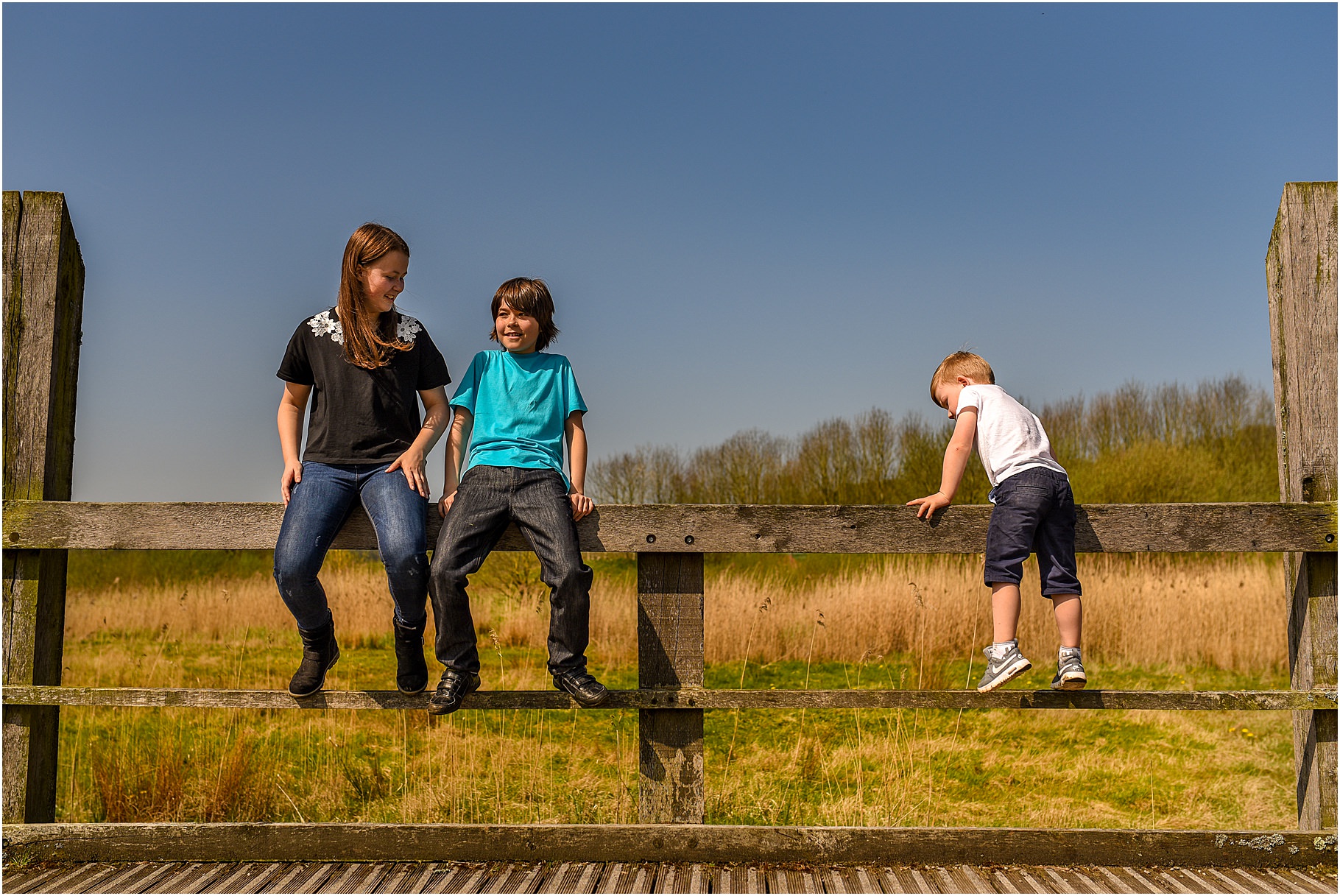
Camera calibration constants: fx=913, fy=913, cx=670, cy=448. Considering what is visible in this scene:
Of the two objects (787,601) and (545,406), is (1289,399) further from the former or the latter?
(787,601)

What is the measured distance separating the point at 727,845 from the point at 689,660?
0.61 metres

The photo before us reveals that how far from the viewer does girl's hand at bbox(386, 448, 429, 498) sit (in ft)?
9.87

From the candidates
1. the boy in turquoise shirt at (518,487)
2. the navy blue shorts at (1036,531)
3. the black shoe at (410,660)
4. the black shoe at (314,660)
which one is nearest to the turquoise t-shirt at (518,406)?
the boy in turquoise shirt at (518,487)

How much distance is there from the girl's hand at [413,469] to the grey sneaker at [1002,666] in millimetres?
1875

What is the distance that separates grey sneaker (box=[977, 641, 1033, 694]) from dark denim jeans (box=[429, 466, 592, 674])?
4.21 feet

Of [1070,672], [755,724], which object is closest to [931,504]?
[1070,672]

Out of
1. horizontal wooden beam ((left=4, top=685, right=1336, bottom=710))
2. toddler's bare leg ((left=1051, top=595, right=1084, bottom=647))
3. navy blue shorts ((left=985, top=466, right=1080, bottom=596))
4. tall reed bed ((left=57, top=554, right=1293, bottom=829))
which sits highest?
navy blue shorts ((left=985, top=466, right=1080, bottom=596))

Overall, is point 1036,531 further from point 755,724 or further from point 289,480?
point 755,724

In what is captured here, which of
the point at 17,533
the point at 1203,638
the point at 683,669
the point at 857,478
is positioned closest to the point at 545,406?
the point at 683,669

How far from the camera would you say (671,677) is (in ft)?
10.2

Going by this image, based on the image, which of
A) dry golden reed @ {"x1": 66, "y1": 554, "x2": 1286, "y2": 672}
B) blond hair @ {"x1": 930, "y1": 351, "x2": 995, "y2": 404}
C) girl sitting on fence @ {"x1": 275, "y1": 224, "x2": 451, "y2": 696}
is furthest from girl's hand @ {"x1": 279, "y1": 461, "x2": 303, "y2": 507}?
dry golden reed @ {"x1": 66, "y1": 554, "x2": 1286, "y2": 672}

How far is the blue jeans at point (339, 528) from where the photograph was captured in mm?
2896

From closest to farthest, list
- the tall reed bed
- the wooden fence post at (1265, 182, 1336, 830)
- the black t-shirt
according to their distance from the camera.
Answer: the black t-shirt
the wooden fence post at (1265, 182, 1336, 830)
the tall reed bed

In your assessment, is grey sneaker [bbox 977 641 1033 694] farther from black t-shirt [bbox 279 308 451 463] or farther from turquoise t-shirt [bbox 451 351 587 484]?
black t-shirt [bbox 279 308 451 463]
